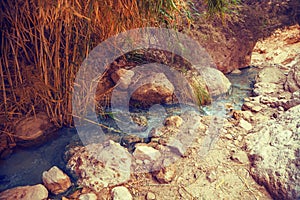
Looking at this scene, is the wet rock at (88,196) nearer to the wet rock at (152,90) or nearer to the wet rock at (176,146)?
the wet rock at (176,146)

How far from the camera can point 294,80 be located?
1.96m

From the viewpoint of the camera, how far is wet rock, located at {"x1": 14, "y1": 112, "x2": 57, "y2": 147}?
1364 millimetres

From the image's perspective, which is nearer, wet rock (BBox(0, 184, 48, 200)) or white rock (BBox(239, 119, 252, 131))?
wet rock (BBox(0, 184, 48, 200))

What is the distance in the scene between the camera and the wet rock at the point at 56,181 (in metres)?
Answer: 1.07

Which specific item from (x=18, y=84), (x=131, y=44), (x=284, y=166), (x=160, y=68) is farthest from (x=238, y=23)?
(x=18, y=84)

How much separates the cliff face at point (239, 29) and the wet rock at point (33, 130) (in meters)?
1.42

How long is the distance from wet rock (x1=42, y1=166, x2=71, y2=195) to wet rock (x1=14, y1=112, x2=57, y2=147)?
34cm

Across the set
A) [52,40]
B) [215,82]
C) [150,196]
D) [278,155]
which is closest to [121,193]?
[150,196]

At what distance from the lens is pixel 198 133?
1.43 metres

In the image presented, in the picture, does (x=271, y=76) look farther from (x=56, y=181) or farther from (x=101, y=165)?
(x=56, y=181)

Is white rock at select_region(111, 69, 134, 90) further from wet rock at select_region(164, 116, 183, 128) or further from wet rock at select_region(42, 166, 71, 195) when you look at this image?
wet rock at select_region(42, 166, 71, 195)

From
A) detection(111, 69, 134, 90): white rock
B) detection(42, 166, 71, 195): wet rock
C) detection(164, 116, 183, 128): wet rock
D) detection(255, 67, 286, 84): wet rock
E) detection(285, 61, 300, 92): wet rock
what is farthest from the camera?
detection(255, 67, 286, 84): wet rock

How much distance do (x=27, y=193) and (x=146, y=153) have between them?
1.67 feet

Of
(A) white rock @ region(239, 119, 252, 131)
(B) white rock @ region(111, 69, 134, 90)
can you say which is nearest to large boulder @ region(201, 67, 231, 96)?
(A) white rock @ region(239, 119, 252, 131)
